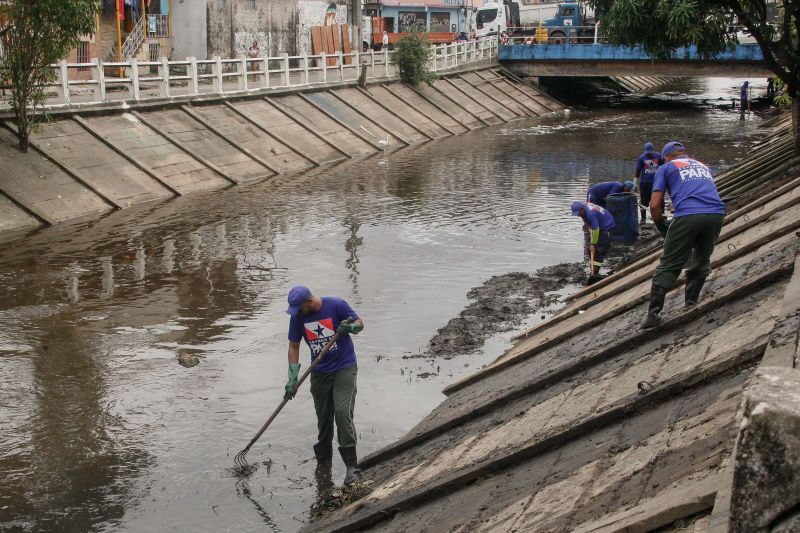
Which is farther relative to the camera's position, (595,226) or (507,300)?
(507,300)

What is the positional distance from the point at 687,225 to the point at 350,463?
11.5 ft

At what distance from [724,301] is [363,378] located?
163 inches

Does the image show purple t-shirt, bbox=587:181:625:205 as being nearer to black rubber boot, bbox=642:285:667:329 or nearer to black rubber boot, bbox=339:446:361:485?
black rubber boot, bbox=642:285:667:329

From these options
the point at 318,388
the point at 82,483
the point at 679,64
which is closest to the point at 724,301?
the point at 318,388

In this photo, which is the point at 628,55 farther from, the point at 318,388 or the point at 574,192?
the point at 318,388

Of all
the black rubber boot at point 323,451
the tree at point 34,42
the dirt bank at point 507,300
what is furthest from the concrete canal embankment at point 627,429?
the tree at point 34,42

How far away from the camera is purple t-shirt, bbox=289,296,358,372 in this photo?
787cm

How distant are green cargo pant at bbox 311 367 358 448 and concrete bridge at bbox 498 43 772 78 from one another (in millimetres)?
34627

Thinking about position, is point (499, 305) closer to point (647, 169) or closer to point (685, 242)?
point (685, 242)

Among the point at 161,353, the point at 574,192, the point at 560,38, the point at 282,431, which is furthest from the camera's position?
the point at 560,38

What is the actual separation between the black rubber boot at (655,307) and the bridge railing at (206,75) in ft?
55.5

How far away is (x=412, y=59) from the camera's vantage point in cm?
3897

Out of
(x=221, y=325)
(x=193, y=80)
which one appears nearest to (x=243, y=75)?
(x=193, y=80)

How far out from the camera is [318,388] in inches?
316
